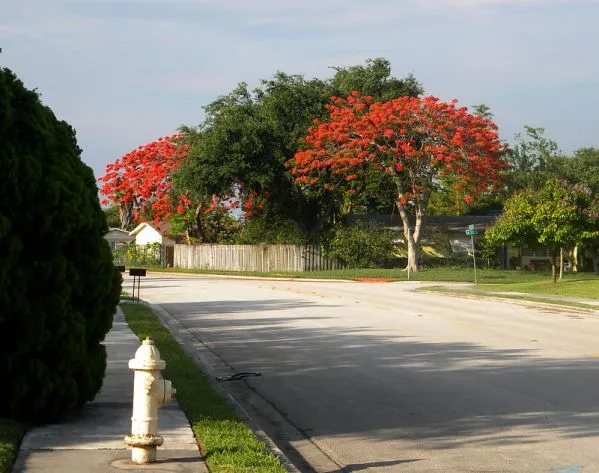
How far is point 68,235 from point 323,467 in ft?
9.40

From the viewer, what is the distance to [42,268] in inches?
368

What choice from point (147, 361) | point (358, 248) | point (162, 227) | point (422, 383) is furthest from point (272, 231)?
point (147, 361)

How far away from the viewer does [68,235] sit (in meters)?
9.61

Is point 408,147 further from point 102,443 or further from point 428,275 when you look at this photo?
point 102,443

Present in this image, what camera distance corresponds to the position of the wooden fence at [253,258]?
67.0 m

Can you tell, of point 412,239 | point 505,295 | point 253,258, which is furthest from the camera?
point 253,258

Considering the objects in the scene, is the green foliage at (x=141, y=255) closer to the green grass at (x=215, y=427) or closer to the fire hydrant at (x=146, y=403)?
the green grass at (x=215, y=427)

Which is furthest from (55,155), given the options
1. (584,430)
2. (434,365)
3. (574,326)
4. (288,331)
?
(574,326)

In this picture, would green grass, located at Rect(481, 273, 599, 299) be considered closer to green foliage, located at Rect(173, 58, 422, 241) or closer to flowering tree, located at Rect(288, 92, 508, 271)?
flowering tree, located at Rect(288, 92, 508, 271)

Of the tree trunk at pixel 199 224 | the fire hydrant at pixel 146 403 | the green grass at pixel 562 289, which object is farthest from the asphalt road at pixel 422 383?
the tree trunk at pixel 199 224

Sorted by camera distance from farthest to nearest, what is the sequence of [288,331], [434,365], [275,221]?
[275,221]
[288,331]
[434,365]

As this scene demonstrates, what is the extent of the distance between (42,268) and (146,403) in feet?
5.85

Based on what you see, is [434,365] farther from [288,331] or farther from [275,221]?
[275,221]

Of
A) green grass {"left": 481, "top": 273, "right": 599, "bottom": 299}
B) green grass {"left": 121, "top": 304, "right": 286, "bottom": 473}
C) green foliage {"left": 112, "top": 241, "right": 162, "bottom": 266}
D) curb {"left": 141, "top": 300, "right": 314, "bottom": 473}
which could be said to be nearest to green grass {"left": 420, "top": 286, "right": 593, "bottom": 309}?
green grass {"left": 481, "top": 273, "right": 599, "bottom": 299}
